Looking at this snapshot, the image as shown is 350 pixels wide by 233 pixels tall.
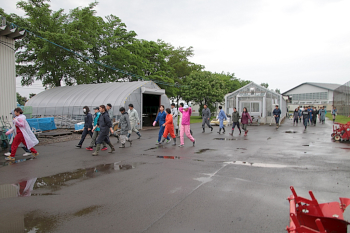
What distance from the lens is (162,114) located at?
12.8 meters

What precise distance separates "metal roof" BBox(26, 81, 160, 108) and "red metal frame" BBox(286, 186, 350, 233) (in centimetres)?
1732

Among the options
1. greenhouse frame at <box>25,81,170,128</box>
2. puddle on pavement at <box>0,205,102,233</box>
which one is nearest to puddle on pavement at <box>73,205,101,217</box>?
puddle on pavement at <box>0,205,102,233</box>

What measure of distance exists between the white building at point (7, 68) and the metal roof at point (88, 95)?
7.87 metres

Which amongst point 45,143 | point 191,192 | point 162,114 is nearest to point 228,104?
point 162,114

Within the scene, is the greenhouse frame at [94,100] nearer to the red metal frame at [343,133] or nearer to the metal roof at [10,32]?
the metal roof at [10,32]

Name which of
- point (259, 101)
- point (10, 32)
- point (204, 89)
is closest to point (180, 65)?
point (204, 89)

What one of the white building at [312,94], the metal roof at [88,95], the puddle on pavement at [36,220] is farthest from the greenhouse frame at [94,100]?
the white building at [312,94]

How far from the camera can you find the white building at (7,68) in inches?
477

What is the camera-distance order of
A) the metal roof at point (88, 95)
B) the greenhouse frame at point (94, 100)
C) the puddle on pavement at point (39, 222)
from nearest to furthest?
the puddle on pavement at point (39, 222), the greenhouse frame at point (94, 100), the metal roof at point (88, 95)

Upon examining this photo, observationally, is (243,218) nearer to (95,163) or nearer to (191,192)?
(191,192)

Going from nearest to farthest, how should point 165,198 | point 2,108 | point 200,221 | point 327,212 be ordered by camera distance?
point 327,212
point 200,221
point 165,198
point 2,108

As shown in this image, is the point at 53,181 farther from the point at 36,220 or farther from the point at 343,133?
the point at 343,133

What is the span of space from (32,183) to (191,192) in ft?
12.0

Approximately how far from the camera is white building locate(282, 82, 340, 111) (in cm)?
6423
